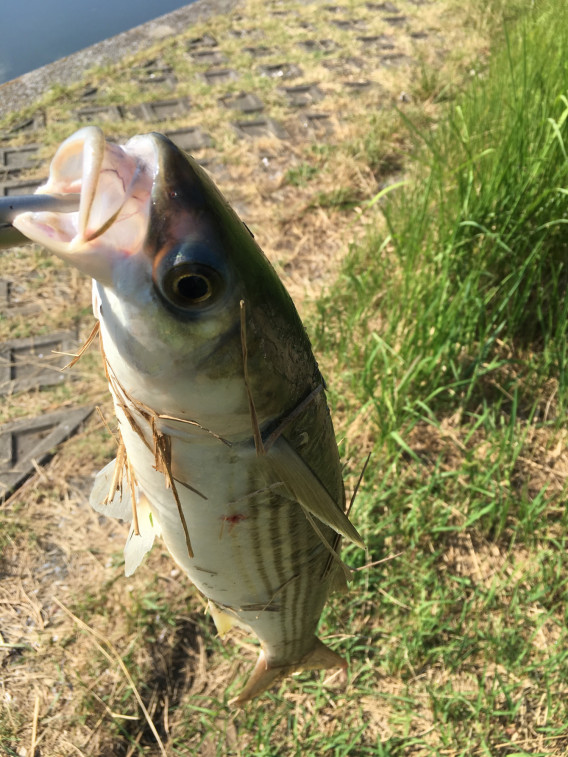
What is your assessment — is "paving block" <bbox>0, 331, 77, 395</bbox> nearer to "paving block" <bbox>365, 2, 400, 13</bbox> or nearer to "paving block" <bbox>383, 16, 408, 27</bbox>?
"paving block" <bbox>383, 16, 408, 27</bbox>

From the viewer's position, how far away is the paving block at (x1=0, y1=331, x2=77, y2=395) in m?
3.32

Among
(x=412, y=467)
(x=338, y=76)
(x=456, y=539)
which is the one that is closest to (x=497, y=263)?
(x=412, y=467)

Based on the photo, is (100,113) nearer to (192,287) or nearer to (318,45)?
(318,45)

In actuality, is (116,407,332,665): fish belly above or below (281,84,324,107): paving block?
above

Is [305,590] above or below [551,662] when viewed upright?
above

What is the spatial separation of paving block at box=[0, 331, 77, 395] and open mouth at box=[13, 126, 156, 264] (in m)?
2.50

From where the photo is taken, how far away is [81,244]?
0.90 m

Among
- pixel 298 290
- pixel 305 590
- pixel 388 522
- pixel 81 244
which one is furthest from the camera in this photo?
pixel 298 290

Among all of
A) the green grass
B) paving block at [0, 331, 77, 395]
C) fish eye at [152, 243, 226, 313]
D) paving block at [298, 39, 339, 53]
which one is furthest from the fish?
paving block at [298, 39, 339, 53]

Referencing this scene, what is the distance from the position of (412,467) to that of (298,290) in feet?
4.45

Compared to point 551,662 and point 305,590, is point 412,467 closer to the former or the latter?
point 551,662

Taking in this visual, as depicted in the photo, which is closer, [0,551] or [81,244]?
[81,244]

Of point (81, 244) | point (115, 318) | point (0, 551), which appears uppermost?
point (81, 244)

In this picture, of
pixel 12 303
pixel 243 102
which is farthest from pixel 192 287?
Answer: pixel 243 102
